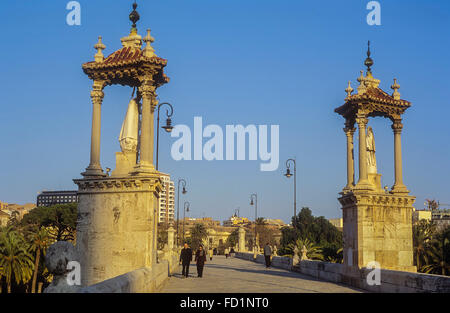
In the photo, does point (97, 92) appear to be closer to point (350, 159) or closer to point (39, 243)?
point (350, 159)

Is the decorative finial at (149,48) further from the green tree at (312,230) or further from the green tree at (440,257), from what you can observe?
the green tree at (312,230)

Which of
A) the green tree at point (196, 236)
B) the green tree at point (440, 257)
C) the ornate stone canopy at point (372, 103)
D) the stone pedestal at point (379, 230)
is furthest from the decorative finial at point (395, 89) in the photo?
the green tree at point (196, 236)

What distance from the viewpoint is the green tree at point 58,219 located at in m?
62.8

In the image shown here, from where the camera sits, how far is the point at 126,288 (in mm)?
10109

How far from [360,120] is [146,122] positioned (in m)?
8.42

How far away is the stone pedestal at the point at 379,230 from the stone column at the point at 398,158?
1.77 feet

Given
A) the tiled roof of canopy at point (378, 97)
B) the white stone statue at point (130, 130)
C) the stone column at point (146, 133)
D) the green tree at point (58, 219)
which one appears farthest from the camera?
the green tree at point (58, 219)

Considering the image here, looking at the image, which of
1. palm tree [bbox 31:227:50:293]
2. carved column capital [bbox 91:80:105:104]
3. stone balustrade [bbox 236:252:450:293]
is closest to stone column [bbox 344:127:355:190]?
stone balustrade [bbox 236:252:450:293]

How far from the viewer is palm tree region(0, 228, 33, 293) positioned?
4867cm

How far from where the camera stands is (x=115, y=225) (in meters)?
17.6

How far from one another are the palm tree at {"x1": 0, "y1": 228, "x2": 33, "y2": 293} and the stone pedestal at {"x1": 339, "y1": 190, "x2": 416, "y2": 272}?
38.2 m

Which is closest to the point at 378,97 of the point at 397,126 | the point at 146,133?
the point at 397,126
